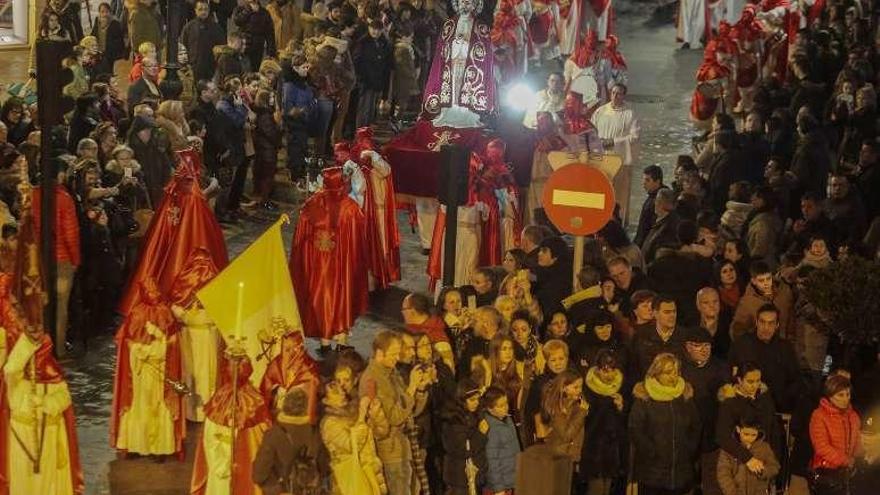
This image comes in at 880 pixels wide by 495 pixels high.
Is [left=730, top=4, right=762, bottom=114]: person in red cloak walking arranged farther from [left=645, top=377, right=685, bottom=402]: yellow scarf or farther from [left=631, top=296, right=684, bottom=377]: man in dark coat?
[left=645, top=377, right=685, bottom=402]: yellow scarf

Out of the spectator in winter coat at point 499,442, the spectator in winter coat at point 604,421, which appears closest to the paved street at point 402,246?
the spectator in winter coat at point 499,442

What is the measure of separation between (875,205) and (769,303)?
5.16 m

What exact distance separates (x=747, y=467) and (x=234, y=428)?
138 inches

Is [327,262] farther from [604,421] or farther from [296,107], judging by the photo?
[296,107]

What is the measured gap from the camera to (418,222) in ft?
73.3

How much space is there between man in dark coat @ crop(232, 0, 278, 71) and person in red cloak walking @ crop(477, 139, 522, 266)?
25.0ft

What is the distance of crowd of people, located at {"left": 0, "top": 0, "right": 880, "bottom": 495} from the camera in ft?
46.9

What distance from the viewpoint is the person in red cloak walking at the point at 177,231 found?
1712cm

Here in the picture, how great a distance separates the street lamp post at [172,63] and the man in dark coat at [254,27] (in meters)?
5.01

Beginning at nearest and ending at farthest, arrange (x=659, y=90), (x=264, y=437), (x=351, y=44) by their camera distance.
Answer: (x=264, y=437) < (x=351, y=44) < (x=659, y=90)

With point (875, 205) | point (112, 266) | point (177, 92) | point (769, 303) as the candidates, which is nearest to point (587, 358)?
point (769, 303)

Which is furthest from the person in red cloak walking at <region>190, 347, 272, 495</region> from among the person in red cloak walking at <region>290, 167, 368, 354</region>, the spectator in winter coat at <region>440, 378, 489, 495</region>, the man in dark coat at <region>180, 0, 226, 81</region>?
the man in dark coat at <region>180, 0, 226, 81</region>

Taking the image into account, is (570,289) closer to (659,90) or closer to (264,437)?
(264,437)

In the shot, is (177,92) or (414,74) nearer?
(177,92)
